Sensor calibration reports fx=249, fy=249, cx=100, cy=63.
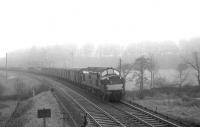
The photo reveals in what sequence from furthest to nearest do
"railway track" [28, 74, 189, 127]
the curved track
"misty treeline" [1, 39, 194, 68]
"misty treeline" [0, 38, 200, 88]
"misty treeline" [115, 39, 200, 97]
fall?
"misty treeline" [1, 39, 194, 68] < "misty treeline" [0, 38, 200, 88] < "misty treeline" [115, 39, 200, 97] < "railway track" [28, 74, 189, 127] < the curved track

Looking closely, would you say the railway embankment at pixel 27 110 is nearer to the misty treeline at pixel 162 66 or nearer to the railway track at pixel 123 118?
the railway track at pixel 123 118

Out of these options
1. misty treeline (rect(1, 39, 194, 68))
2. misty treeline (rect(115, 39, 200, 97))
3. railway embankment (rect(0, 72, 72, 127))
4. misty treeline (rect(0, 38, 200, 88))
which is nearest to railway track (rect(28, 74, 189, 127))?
railway embankment (rect(0, 72, 72, 127))

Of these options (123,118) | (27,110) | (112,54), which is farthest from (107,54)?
(123,118)

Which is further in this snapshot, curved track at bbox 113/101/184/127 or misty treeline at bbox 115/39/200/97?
misty treeline at bbox 115/39/200/97

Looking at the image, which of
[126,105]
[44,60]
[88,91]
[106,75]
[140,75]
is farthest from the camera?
[44,60]

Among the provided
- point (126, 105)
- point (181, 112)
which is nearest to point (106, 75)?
point (126, 105)

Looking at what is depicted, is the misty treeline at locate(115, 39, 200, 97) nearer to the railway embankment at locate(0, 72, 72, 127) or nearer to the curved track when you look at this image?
the curved track

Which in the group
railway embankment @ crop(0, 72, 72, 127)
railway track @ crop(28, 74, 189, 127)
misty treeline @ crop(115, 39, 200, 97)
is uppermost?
misty treeline @ crop(115, 39, 200, 97)

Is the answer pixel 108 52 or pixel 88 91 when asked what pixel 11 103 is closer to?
pixel 88 91

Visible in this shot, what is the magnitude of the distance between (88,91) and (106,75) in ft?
29.5

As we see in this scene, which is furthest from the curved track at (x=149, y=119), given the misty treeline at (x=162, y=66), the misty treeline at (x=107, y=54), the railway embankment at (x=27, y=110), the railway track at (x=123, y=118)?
the misty treeline at (x=107, y=54)

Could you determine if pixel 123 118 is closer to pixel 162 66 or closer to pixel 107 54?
pixel 162 66

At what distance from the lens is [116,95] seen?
82.3 ft

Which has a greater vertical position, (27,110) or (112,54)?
(112,54)
